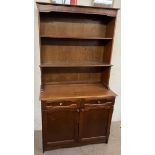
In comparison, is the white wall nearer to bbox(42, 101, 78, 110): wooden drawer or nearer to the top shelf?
the top shelf

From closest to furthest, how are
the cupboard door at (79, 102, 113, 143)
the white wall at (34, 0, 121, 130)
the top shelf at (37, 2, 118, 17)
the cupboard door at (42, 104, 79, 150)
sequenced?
the top shelf at (37, 2, 118, 17) → the cupboard door at (42, 104, 79, 150) → the cupboard door at (79, 102, 113, 143) → the white wall at (34, 0, 121, 130)

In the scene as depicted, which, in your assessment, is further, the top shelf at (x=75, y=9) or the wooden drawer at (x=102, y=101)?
the wooden drawer at (x=102, y=101)

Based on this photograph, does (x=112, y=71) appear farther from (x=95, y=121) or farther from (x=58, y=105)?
(x=58, y=105)

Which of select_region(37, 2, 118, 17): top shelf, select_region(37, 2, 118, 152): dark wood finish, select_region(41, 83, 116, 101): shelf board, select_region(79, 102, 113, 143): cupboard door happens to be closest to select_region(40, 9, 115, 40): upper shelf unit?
select_region(37, 2, 118, 152): dark wood finish

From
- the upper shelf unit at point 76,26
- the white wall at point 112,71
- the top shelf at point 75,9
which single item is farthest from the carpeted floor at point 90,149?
the top shelf at point 75,9

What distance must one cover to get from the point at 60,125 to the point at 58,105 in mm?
292

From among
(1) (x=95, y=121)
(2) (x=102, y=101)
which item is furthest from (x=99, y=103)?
(1) (x=95, y=121)

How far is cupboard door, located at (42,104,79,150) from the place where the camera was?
6.70 ft

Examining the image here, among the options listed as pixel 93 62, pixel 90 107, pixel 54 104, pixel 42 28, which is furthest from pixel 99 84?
pixel 42 28

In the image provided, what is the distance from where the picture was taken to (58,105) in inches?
79.6

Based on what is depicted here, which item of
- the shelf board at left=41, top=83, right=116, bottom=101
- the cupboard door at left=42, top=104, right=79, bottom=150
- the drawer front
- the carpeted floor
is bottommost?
the carpeted floor

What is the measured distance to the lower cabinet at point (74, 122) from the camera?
204cm

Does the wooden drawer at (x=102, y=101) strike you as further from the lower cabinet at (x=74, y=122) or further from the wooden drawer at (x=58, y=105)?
the wooden drawer at (x=58, y=105)
